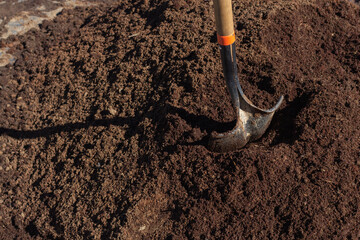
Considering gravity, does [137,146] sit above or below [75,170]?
above

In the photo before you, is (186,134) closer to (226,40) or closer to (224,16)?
(226,40)

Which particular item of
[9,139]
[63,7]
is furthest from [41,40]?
[9,139]

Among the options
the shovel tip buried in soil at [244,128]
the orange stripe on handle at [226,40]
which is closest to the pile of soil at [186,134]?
the shovel tip buried in soil at [244,128]

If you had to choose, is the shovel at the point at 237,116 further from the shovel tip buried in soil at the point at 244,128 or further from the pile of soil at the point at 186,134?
the pile of soil at the point at 186,134

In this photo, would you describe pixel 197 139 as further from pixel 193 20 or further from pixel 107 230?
pixel 193 20

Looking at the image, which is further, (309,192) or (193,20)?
(193,20)

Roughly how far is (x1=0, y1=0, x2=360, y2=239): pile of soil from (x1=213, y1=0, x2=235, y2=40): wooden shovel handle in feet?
2.47

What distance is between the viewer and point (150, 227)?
267 cm

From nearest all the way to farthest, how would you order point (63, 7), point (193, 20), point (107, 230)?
point (107, 230)
point (193, 20)
point (63, 7)

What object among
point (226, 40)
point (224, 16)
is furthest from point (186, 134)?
point (224, 16)

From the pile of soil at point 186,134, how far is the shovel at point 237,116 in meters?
0.12

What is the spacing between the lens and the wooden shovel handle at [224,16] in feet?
7.59

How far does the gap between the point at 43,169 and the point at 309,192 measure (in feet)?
8.90

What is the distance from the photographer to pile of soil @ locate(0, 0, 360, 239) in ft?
8.50
